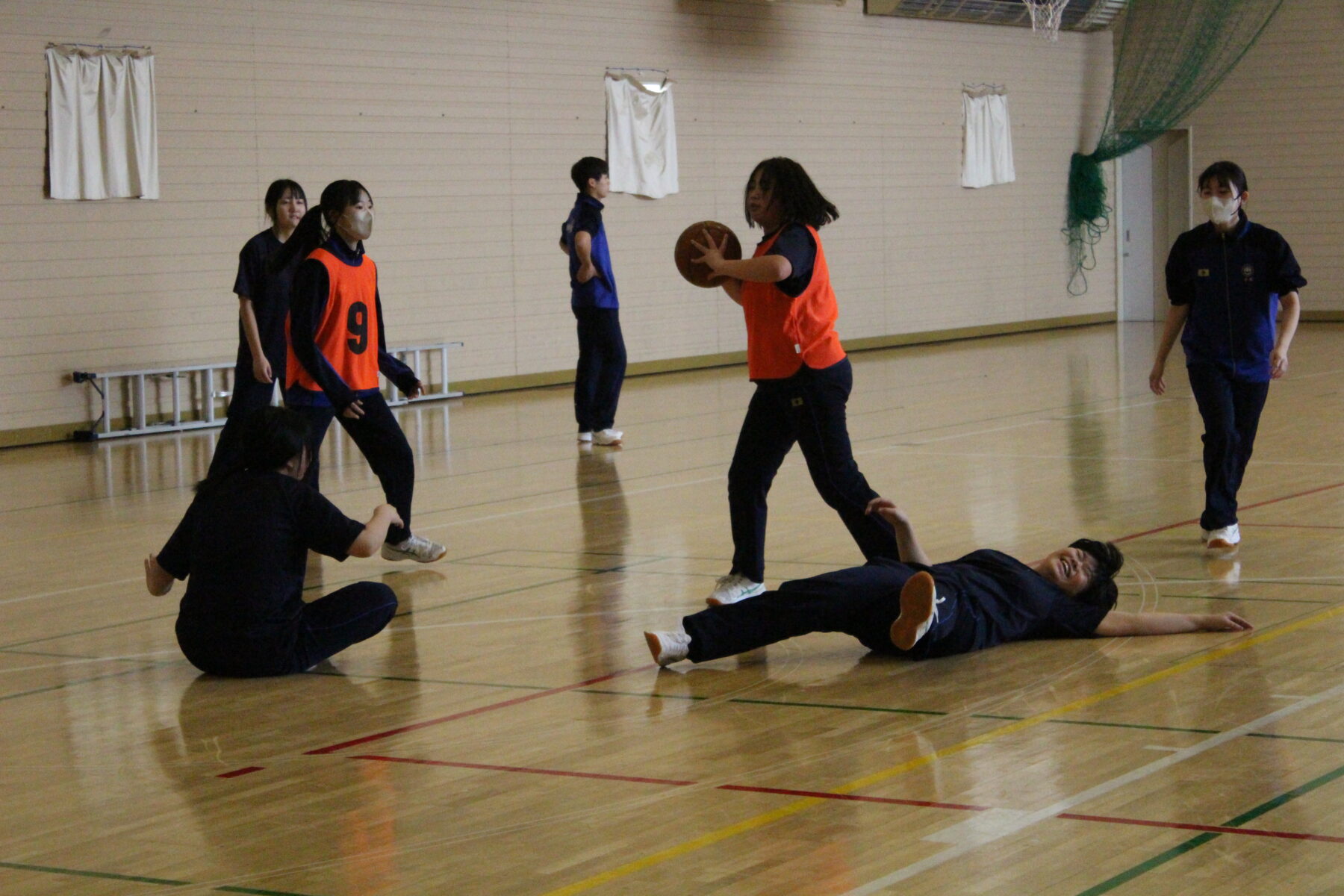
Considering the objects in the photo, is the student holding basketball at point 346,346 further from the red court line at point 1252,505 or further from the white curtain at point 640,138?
the white curtain at point 640,138

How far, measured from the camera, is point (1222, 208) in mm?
7242

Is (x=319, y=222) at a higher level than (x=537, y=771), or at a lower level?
higher

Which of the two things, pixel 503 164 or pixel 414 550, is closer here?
pixel 414 550

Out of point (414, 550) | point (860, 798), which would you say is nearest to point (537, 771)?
point (860, 798)

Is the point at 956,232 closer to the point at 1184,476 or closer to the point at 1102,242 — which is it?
the point at 1102,242

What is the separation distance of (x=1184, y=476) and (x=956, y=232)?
12.8 metres

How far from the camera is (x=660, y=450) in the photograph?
1141cm

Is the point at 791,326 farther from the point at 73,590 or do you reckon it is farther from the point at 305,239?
the point at 73,590

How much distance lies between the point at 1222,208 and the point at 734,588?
2.77 m

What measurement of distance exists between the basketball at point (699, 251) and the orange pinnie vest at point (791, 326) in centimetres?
12

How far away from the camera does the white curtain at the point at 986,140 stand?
21625 mm

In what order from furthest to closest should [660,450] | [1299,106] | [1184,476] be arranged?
1. [1299,106]
2. [660,450]
3. [1184,476]

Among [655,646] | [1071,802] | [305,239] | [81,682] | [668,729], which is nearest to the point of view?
[1071,802]

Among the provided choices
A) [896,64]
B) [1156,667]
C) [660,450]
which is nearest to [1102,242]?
[896,64]
